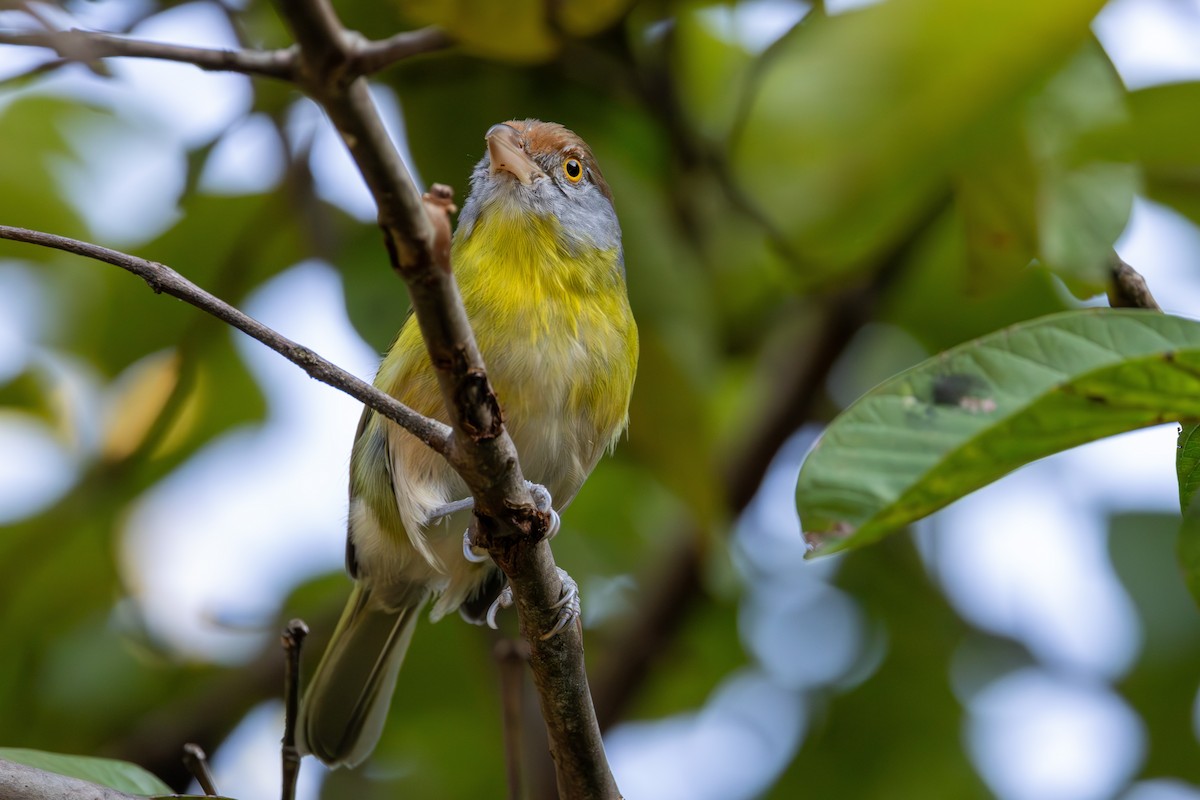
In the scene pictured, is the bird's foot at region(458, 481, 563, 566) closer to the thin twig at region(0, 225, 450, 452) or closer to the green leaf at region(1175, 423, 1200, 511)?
the thin twig at region(0, 225, 450, 452)

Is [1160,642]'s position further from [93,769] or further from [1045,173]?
[93,769]

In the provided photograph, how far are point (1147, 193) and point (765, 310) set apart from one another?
1.13 metres

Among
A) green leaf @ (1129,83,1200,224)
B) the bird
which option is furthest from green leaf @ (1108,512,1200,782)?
the bird

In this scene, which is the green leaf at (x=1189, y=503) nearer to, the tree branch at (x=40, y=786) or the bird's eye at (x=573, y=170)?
the tree branch at (x=40, y=786)

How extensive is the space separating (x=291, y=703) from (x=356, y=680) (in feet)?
3.95

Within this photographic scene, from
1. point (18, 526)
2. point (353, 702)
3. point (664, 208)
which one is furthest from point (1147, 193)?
point (18, 526)

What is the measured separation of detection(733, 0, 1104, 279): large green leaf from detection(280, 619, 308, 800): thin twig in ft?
4.65

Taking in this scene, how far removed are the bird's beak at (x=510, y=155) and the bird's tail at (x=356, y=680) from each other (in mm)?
1151

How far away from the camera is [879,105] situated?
2.44 m

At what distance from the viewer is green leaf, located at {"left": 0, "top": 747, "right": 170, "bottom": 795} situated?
1.78 meters

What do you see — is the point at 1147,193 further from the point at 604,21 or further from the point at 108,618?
the point at 108,618

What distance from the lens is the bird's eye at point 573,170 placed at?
2.97 meters

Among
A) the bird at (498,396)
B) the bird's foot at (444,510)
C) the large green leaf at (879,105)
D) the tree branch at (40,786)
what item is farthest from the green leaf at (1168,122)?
the tree branch at (40,786)

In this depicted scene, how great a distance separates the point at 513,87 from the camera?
295 cm
